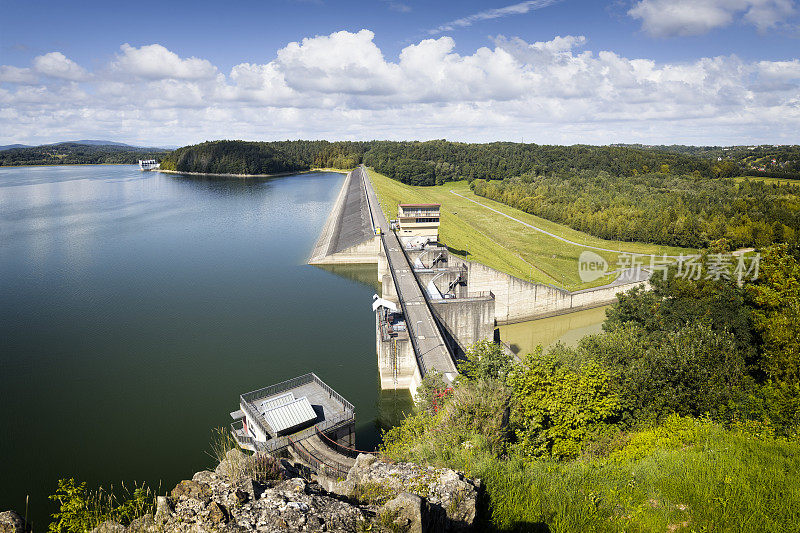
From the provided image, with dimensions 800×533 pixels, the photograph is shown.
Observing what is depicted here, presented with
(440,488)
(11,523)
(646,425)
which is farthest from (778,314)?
(11,523)

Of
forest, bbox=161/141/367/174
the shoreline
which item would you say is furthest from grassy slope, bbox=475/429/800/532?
the shoreline

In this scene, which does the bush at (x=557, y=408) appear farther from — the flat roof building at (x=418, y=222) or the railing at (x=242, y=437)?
the flat roof building at (x=418, y=222)

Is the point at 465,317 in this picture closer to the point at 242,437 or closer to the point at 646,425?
the point at 646,425

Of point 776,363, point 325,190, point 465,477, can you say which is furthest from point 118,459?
point 325,190

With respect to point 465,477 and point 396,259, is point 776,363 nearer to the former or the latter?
point 465,477

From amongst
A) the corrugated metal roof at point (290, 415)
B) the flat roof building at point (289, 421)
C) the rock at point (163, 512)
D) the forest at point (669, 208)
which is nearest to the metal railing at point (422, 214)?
the flat roof building at point (289, 421)
